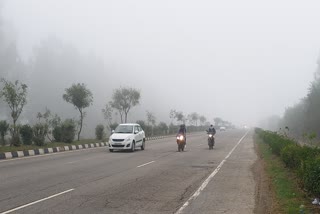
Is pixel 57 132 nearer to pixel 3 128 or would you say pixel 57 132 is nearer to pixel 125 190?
pixel 3 128

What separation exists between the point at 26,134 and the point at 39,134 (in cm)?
89

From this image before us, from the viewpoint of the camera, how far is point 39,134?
28.6 meters

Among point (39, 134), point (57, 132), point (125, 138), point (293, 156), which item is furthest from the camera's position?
point (57, 132)

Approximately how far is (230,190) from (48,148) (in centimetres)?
1786

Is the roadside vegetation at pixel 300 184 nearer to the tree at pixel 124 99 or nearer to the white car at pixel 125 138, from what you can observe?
the white car at pixel 125 138

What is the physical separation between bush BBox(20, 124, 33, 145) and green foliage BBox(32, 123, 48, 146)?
0.33 m

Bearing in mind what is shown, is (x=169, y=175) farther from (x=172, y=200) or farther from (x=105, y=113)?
(x=105, y=113)

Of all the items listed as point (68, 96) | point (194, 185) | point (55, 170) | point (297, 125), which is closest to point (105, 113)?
point (68, 96)

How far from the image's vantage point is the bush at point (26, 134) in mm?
27948

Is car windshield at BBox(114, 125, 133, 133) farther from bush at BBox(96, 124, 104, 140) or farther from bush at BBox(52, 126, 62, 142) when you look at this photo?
bush at BBox(96, 124, 104, 140)

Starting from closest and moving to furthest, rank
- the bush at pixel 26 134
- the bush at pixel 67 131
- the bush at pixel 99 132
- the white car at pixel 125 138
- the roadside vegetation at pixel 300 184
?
the roadside vegetation at pixel 300 184 < the white car at pixel 125 138 < the bush at pixel 26 134 < the bush at pixel 67 131 < the bush at pixel 99 132

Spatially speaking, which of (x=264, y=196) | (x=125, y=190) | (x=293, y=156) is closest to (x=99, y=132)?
(x=293, y=156)

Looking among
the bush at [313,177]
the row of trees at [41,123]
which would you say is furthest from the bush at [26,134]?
the bush at [313,177]

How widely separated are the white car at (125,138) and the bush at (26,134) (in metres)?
6.35
